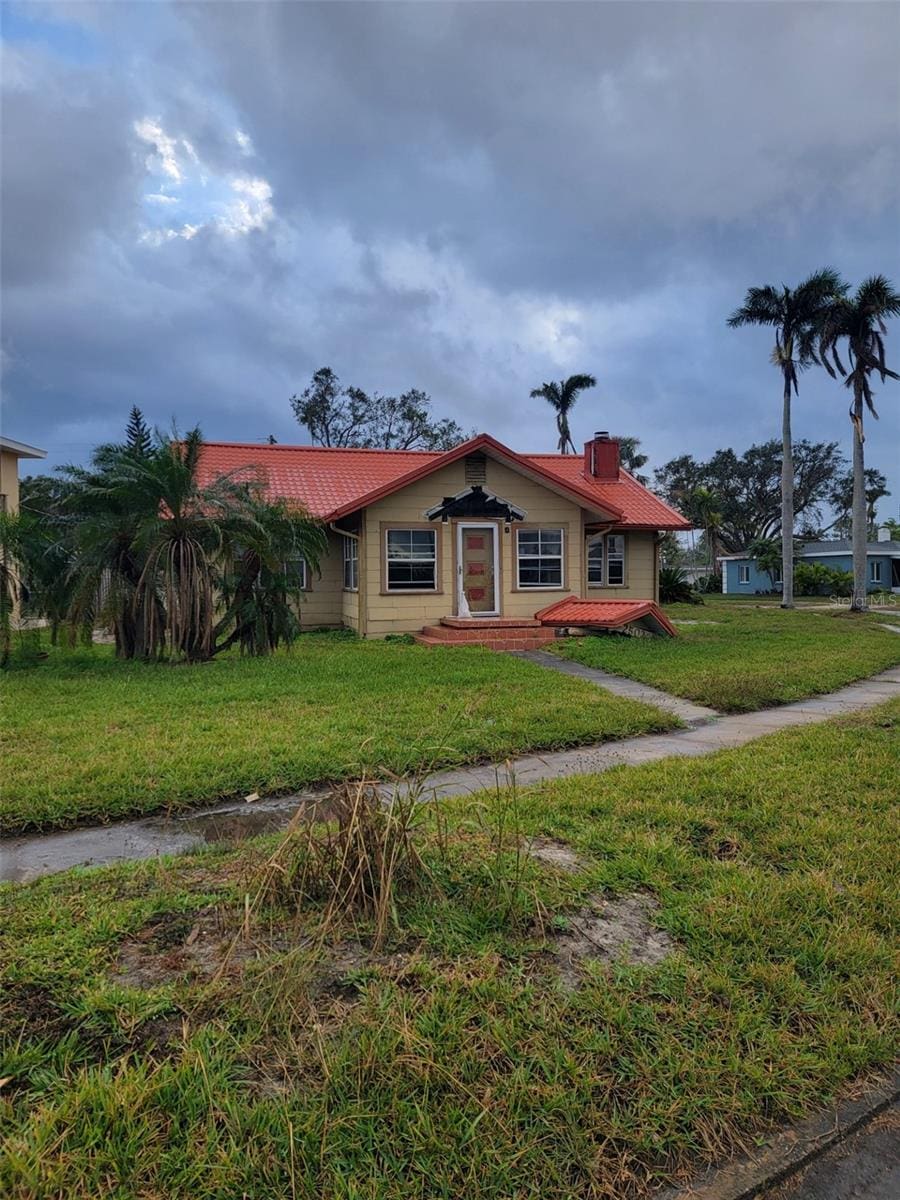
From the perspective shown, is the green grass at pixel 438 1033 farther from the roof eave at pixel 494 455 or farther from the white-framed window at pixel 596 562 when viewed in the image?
the white-framed window at pixel 596 562

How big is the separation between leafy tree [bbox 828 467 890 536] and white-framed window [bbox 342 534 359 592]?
46.3 meters

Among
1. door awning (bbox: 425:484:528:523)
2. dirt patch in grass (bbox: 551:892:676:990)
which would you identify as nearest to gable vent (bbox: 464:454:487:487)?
door awning (bbox: 425:484:528:523)

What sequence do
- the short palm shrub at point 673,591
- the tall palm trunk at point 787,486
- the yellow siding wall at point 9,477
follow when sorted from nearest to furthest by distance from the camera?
1. the yellow siding wall at point 9,477
2. the short palm shrub at point 673,591
3. the tall palm trunk at point 787,486

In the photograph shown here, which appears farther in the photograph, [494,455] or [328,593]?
[328,593]

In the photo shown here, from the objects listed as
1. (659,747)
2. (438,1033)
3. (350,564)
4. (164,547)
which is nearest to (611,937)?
(438,1033)

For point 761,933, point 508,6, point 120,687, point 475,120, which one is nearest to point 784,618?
point 475,120

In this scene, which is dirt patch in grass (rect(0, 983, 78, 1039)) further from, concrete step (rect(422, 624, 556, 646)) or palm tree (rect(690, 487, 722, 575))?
palm tree (rect(690, 487, 722, 575))

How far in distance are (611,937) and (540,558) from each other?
14.1 m

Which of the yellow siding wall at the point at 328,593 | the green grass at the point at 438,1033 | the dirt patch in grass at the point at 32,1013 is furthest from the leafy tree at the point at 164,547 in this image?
the dirt patch in grass at the point at 32,1013

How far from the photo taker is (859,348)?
1017 inches

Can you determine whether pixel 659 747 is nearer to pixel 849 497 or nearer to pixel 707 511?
pixel 707 511

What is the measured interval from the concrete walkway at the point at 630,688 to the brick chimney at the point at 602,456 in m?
10.4

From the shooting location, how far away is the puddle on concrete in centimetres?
400

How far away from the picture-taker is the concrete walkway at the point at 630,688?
807cm
